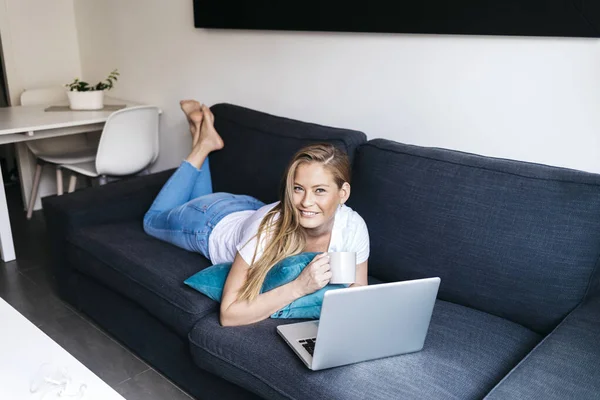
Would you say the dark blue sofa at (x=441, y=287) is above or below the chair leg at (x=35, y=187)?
above

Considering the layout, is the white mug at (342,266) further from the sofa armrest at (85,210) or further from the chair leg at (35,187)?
the chair leg at (35,187)

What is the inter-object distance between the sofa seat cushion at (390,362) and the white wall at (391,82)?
0.61 metres

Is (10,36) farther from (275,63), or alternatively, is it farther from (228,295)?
(228,295)

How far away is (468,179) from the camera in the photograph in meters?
1.77

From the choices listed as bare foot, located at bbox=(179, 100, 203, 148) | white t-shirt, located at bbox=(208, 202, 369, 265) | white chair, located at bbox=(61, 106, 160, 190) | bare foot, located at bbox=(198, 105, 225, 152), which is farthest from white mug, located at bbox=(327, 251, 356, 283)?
white chair, located at bbox=(61, 106, 160, 190)

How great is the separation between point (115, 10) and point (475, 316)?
8.90 ft

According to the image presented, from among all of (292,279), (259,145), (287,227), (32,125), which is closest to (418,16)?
(259,145)

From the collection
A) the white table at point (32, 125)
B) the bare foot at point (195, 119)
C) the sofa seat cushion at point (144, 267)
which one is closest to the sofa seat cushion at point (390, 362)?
the sofa seat cushion at point (144, 267)

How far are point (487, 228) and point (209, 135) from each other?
128cm

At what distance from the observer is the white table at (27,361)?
130 centimetres

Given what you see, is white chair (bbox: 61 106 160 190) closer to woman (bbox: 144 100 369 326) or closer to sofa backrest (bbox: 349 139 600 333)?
woman (bbox: 144 100 369 326)

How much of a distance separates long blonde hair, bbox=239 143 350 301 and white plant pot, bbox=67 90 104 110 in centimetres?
187

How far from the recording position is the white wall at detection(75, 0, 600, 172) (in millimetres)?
1813

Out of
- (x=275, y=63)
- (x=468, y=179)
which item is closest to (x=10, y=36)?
(x=275, y=63)
